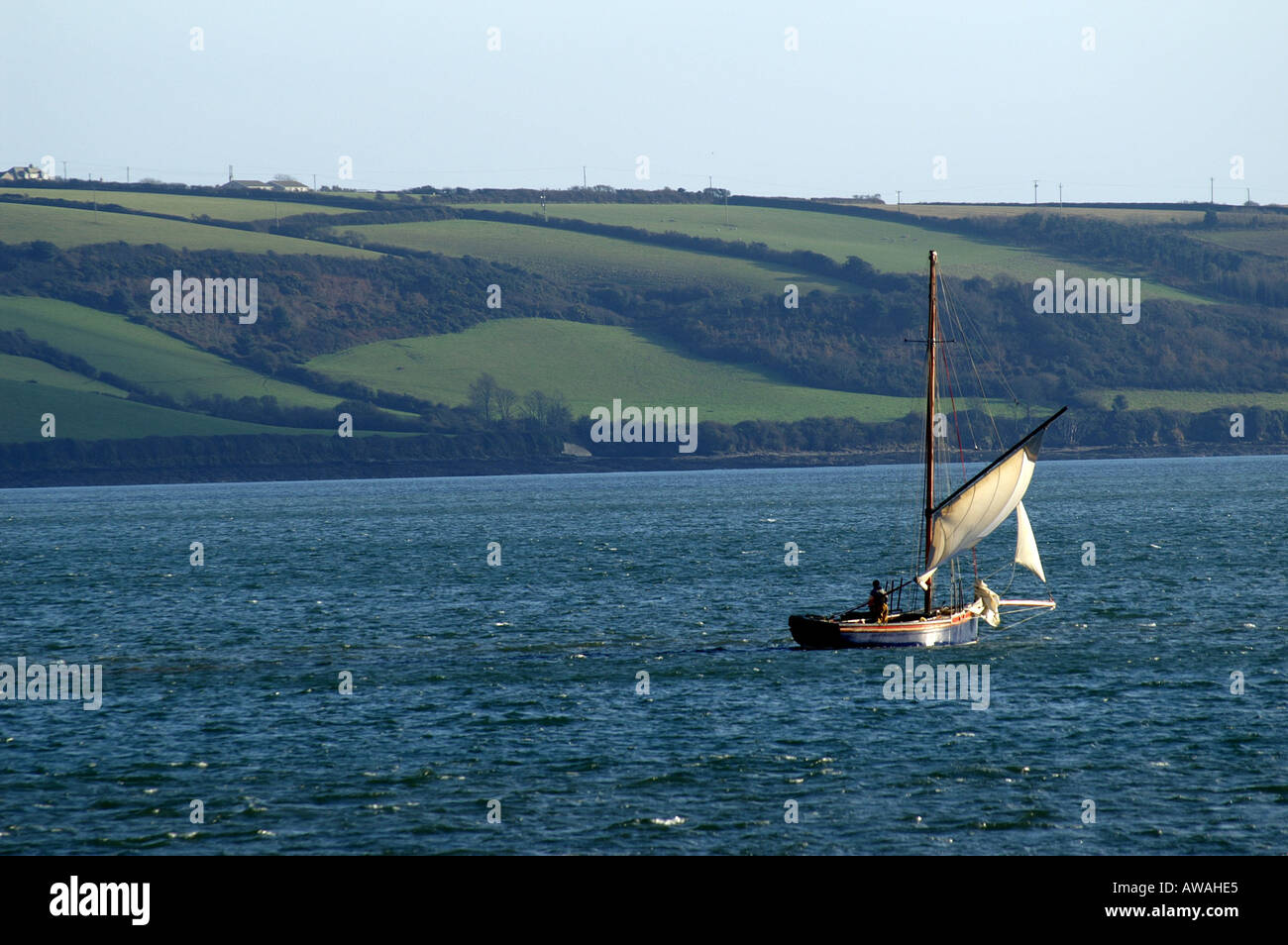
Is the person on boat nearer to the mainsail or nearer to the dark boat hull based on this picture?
the dark boat hull

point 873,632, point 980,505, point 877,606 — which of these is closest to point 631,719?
point 873,632

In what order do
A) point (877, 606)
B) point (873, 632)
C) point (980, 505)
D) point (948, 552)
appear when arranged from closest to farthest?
point (873, 632) → point (877, 606) → point (980, 505) → point (948, 552)

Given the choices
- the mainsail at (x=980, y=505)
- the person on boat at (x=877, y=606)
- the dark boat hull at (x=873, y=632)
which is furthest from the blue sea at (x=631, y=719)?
the mainsail at (x=980, y=505)

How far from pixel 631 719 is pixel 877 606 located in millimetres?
13376

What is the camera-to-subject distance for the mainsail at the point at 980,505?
50688 mm

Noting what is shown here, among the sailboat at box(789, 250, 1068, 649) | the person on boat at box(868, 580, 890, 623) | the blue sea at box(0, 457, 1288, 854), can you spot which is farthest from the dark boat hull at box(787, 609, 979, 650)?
the blue sea at box(0, 457, 1288, 854)

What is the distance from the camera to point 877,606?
164 ft

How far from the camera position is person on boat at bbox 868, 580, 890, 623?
164ft

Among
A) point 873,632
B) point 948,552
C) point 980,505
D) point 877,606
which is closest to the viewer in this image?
point 873,632

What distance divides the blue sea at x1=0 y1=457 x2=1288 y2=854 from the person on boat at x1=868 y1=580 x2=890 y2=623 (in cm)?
139

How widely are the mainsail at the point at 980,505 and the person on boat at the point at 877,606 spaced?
2.00 m

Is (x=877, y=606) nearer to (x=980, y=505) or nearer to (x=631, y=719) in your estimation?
(x=980, y=505)
